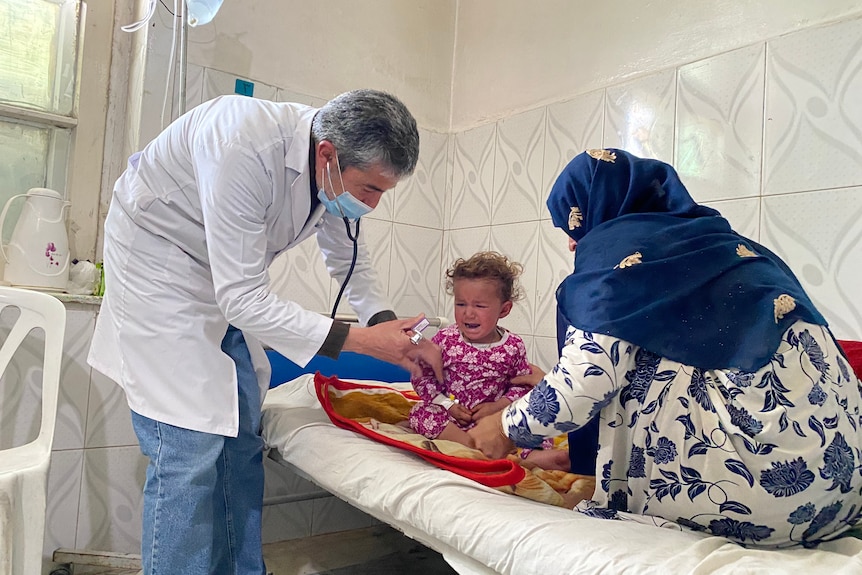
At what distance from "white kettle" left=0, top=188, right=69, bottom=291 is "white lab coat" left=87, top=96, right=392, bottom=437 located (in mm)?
549

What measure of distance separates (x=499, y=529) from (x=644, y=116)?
1.57m

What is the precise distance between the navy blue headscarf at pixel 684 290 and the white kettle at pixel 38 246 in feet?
5.28

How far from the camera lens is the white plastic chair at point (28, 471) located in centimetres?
120

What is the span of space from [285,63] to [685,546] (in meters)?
2.16

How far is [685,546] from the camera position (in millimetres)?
978

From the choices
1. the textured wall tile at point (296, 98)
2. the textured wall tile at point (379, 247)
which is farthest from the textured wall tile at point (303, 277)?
the textured wall tile at point (296, 98)

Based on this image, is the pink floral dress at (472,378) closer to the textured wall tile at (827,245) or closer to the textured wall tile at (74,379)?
the textured wall tile at (827,245)

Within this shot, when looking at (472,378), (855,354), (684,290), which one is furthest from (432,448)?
(855,354)

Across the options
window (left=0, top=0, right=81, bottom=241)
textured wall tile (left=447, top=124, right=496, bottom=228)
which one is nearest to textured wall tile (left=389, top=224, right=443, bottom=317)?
textured wall tile (left=447, top=124, right=496, bottom=228)

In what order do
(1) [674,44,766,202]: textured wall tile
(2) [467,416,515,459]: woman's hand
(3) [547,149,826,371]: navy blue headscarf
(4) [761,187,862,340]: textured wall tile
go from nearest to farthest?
(3) [547,149,826,371]: navy blue headscarf, (2) [467,416,515,459]: woman's hand, (4) [761,187,862,340]: textured wall tile, (1) [674,44,766,202]: textured wall tile

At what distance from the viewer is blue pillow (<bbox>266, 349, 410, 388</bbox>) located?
2.14 m

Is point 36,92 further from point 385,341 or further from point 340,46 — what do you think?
point 385,341

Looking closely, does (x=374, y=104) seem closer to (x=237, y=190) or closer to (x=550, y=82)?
(x=237, y=190)

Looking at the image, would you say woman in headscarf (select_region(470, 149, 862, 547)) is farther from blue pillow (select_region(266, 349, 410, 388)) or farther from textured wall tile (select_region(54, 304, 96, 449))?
textured wall tile (select_region(54, 304, 96, 449))
